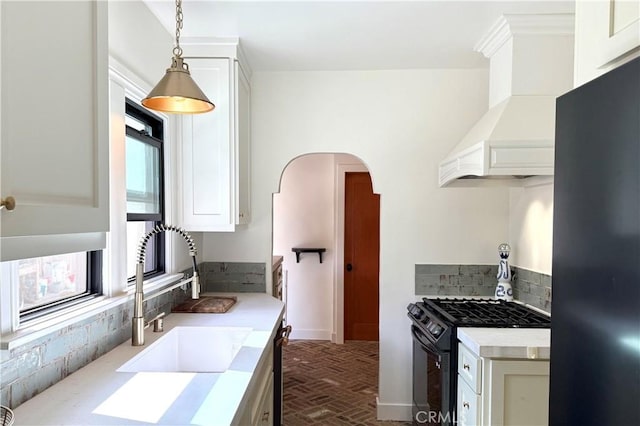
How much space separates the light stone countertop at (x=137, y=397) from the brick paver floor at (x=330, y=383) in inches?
69.0

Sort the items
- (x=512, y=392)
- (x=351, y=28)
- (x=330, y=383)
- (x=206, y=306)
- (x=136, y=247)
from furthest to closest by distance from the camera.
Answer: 1. (x=330, y=383)
2. (x=206, y=306)
3. (x=351, y=28)
4. (x=136, y=247)
5. (x=512, y=392)

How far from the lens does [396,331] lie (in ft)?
9.96

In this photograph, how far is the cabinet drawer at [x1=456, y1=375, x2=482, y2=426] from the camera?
1963mm

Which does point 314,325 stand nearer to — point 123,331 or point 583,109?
point 123,331

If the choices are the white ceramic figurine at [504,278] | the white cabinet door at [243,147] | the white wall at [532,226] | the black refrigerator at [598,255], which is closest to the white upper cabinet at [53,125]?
the black refrigerator at [598,255]

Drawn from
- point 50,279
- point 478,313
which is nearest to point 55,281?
point 50,279

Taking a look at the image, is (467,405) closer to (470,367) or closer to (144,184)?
(470,367)

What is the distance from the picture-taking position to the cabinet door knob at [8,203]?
0.69 meters

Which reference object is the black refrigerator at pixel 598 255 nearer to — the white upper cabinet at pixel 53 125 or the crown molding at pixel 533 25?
the white upper cabinet at pixel 53 125

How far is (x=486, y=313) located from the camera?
2.48 m

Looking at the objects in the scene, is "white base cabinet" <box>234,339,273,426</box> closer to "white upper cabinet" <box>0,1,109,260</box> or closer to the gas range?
"white upper cabinet" <box>0,1,109,260</box>

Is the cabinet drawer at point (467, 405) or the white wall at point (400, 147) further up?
the white wall at point (400, 147)

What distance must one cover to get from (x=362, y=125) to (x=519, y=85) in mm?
1112

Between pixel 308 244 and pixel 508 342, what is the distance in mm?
3243
